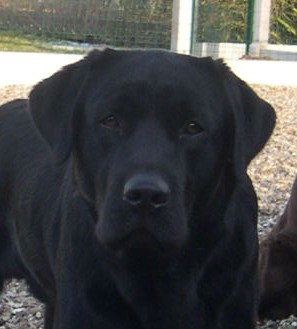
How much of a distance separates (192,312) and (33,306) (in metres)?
2.22

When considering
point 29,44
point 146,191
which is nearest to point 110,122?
point 146,191

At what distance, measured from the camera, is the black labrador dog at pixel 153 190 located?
356 cm

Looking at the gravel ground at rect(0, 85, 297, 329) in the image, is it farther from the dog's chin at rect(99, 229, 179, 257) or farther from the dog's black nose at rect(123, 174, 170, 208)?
the dog's black nose at rect(123, 174, 170, 208)

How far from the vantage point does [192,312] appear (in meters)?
3.97

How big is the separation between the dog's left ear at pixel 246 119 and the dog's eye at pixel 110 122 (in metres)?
0.45

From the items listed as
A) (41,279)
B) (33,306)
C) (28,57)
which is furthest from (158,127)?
(28,57)

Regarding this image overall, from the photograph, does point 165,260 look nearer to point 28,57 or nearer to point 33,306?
point 33,306

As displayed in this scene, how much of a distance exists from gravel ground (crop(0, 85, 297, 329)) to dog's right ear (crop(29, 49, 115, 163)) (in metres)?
2.13

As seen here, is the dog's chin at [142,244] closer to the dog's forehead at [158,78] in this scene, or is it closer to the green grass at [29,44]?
the dog's forehead at [158,78]

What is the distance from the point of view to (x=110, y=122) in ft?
12.1

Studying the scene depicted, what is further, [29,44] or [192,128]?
[29,44]

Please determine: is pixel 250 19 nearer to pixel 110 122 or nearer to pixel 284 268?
pixel 284 268

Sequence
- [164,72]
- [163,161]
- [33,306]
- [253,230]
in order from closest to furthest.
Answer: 1. [163,161]
2. [164,72]
3. [253,230]
4. [33,306]

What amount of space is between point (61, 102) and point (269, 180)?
497 cm
